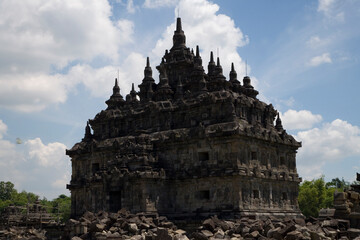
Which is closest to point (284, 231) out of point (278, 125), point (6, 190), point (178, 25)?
point (278, 125)

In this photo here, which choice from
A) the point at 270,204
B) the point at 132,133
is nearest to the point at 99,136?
the point at 132,133

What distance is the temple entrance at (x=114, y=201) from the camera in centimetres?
3700

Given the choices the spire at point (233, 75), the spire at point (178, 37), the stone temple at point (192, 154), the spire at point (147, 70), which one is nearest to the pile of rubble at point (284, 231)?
the stone temple at point (192, 154)

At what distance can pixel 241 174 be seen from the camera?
33500 mm

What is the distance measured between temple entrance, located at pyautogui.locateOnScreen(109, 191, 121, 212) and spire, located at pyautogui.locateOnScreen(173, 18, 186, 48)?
1509 centimetres

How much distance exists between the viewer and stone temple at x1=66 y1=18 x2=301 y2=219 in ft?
114

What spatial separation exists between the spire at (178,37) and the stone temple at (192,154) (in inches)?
53.2

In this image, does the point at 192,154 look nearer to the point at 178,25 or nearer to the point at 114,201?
the point at 114,201

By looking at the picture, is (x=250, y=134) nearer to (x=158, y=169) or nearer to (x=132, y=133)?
(x=158, y=169)

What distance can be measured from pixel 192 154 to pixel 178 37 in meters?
13.2

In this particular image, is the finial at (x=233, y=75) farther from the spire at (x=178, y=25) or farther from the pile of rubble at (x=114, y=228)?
the pile of rubble at (x=114, y=228)

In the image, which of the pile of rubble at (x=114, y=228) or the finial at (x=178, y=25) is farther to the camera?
the finial at (x=178, y=25)

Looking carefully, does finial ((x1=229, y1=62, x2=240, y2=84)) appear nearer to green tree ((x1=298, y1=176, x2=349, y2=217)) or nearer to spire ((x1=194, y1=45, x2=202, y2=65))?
spire ((x1=194, y1=45, x2=202, y2=65))

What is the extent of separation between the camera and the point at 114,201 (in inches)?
1463
